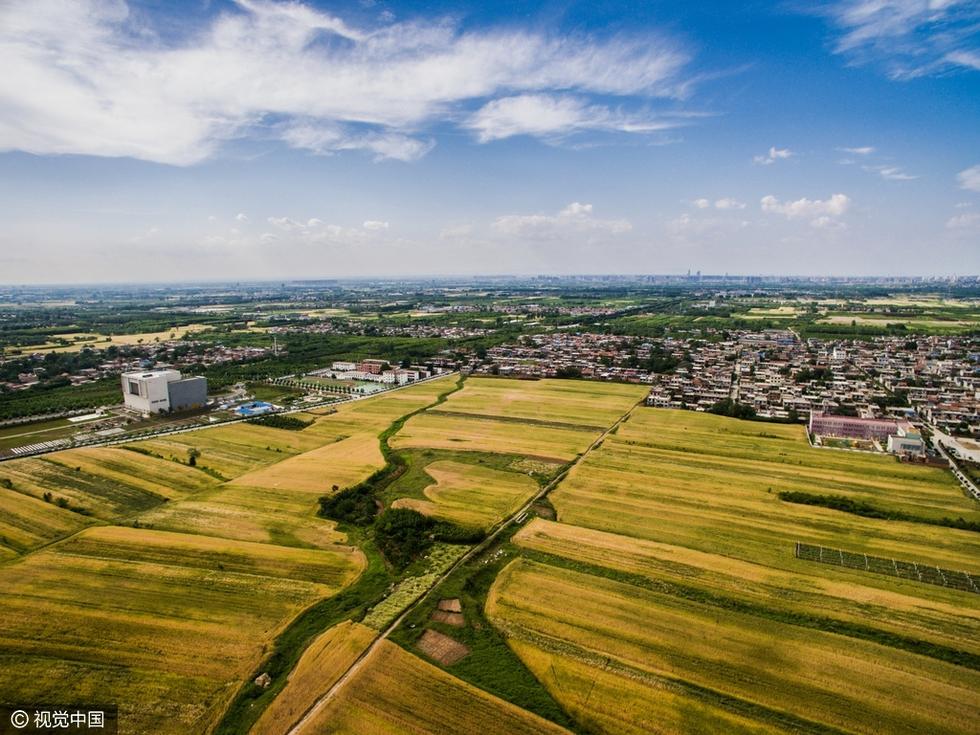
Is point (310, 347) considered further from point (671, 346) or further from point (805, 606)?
point (805, 606)

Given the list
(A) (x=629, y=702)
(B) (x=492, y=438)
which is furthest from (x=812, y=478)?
(A) (x=629, y=702)

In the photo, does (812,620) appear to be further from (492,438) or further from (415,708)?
(492,438)

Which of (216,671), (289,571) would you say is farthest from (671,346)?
(216,671)

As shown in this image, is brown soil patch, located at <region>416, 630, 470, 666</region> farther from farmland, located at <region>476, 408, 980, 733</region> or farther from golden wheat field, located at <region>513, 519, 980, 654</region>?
golden wheat field, located at <region>513, 519, 980, 654</region>

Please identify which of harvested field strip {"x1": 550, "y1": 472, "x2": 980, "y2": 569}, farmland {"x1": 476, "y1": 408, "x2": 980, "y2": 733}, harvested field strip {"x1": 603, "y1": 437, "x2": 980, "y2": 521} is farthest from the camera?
harvested field strip {"x1": 603, "y1": 437, "x2": 980, "y2": 521}

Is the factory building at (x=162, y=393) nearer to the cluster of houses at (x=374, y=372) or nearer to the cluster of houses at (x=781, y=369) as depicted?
the cluster of houses at (x=374, y=372)

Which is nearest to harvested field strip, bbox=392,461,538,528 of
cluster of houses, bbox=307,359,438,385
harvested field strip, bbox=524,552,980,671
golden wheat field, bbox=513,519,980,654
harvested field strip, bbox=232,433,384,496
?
golden wheat field, bbox=513,519,980,654
